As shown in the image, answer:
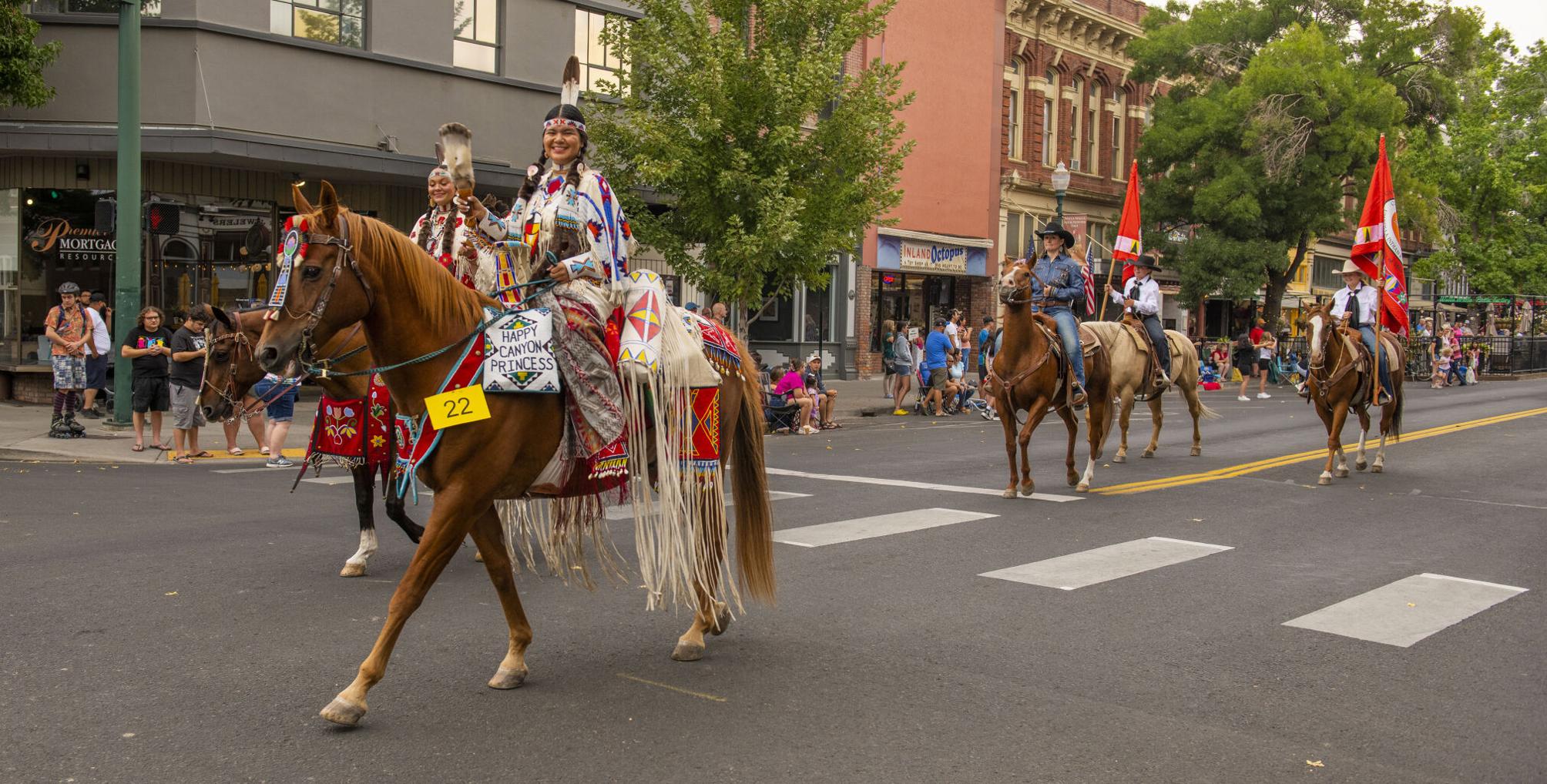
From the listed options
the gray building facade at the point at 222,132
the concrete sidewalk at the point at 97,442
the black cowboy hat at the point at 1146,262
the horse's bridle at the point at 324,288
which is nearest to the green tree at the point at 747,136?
the gray building facade at the point at 222,132

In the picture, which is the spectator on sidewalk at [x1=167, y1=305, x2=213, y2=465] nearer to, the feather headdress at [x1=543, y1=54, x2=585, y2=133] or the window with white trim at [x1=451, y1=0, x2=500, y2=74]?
the feather headdress at [x1=543, y1=54, x2=585, y2=133]

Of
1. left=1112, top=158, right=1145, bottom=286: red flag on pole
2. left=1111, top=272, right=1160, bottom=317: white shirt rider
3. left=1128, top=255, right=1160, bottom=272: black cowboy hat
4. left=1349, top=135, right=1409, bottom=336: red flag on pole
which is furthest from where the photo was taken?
left=1112, top=158, right=1145, bottom=286: red flag on pole

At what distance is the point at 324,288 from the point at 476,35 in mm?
19290

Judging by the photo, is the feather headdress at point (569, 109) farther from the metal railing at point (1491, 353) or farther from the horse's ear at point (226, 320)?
the metal railing at point (1491, 353)

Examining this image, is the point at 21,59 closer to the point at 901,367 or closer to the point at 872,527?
the point at 872,527

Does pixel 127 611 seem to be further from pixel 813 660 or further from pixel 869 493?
pixel 869 493

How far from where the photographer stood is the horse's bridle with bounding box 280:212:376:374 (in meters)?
4.70

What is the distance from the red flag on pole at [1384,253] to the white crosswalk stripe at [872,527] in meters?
6.91

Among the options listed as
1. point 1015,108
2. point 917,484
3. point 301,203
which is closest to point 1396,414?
point 917,484

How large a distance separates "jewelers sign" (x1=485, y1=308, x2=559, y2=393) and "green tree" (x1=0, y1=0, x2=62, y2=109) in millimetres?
15146

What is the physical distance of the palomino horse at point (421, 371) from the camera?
4.70m

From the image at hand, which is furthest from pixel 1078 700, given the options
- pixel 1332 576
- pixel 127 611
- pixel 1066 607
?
pixel 127 611

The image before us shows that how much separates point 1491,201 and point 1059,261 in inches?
1597

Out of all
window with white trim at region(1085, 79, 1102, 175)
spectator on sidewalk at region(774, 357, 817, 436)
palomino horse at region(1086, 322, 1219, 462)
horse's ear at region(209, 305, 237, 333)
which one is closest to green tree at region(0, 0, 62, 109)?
spectator on sidewalk at region(774, 357, 817, 436)
